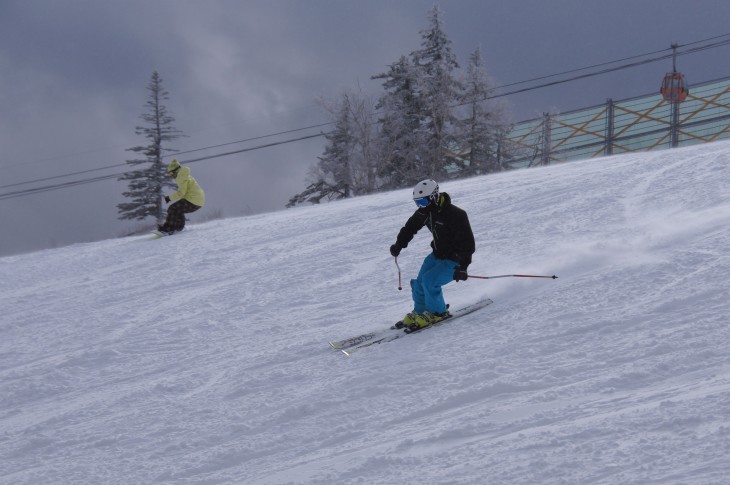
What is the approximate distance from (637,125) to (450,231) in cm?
3200

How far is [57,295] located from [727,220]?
9745mm

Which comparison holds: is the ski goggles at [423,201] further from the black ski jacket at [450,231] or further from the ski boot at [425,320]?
the ski boot at [425,320]

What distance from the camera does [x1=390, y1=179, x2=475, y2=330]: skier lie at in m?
6.88

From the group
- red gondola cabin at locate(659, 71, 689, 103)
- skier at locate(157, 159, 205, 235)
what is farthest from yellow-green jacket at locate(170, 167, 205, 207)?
red gondola cabin at locate(659, 71, 689, 103)

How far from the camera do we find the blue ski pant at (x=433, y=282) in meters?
6.96

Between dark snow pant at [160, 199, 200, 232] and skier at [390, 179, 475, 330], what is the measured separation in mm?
9305

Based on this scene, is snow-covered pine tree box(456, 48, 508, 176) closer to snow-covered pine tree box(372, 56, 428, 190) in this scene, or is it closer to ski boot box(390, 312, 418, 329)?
snow-covered pine tree box(372, 56, 428, 190)

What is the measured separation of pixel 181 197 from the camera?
15219mm

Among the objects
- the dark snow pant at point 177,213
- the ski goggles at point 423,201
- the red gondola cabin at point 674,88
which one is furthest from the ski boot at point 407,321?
the red gondola cabin at point 674,88

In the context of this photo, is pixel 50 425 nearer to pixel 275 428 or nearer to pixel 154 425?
pixel 154 425

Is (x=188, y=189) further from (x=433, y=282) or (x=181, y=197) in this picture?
(x=433, y=282)

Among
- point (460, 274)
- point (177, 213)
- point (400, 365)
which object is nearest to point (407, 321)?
point (460, 274)

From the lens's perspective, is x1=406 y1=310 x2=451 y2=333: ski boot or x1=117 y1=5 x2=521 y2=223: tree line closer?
x1=406 y1=310 x2=451 y2=333: ski boot

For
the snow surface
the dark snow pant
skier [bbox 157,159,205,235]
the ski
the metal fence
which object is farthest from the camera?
the metal fence
